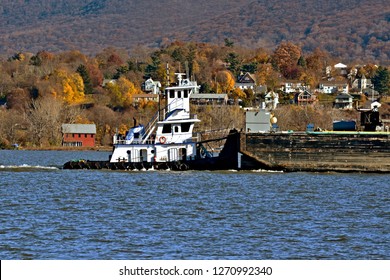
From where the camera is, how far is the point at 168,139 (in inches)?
2889

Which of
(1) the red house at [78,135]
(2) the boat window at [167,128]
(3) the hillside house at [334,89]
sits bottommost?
(1) the red house at [78,135]

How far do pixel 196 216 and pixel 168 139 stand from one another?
26147mm

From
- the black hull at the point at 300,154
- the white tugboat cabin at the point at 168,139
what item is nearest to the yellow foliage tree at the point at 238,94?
the white tugboat cabin at the point at 168,139

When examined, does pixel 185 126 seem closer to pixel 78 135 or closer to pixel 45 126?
pixel 45 126

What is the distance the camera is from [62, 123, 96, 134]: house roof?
146 metres

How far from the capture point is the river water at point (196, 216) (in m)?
38.4

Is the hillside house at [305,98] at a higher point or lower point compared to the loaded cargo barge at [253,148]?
higher

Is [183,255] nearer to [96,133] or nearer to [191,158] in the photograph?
[191,158]

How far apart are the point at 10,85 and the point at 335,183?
5249 inches

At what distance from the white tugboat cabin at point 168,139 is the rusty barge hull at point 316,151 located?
4.45 m

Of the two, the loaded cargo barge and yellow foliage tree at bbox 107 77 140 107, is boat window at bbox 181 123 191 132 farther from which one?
yellow foliage tree at bbox 107 77 140 107

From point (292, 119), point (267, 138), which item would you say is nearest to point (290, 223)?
point (267, 138)

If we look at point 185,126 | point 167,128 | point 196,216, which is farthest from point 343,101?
point 196,216

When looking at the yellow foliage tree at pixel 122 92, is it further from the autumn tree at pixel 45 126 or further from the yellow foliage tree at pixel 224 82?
the autumn tree at pixel 45 126
